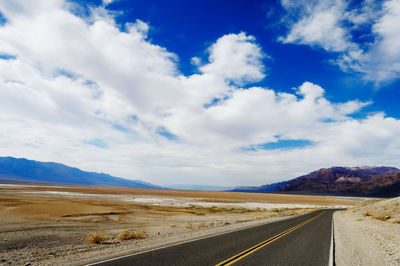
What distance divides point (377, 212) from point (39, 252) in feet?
165

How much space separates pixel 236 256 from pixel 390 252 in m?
10.5

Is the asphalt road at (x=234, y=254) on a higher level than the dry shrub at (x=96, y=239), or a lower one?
higher

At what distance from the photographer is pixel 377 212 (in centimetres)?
4059

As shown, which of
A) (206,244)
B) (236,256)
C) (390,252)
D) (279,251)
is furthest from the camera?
(390,252)

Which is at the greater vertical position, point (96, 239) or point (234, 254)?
point (234, 254)

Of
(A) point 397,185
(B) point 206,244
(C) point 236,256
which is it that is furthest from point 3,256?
(A) point 397,185

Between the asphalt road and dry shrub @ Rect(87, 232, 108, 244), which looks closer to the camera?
the asphalt road

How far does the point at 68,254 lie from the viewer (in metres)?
10.4

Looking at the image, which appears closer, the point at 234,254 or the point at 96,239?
the point at 234,254

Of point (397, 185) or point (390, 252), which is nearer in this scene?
point (390, 252)

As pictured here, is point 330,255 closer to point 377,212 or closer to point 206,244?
point 206,244

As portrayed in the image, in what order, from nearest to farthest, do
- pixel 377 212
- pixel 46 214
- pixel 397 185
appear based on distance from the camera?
pixel 46 214 < pixel 377 212 < pixel 397 185

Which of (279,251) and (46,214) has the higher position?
(279,251)

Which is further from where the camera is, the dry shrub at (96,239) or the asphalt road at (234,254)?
the dry shrub at (96,239)
